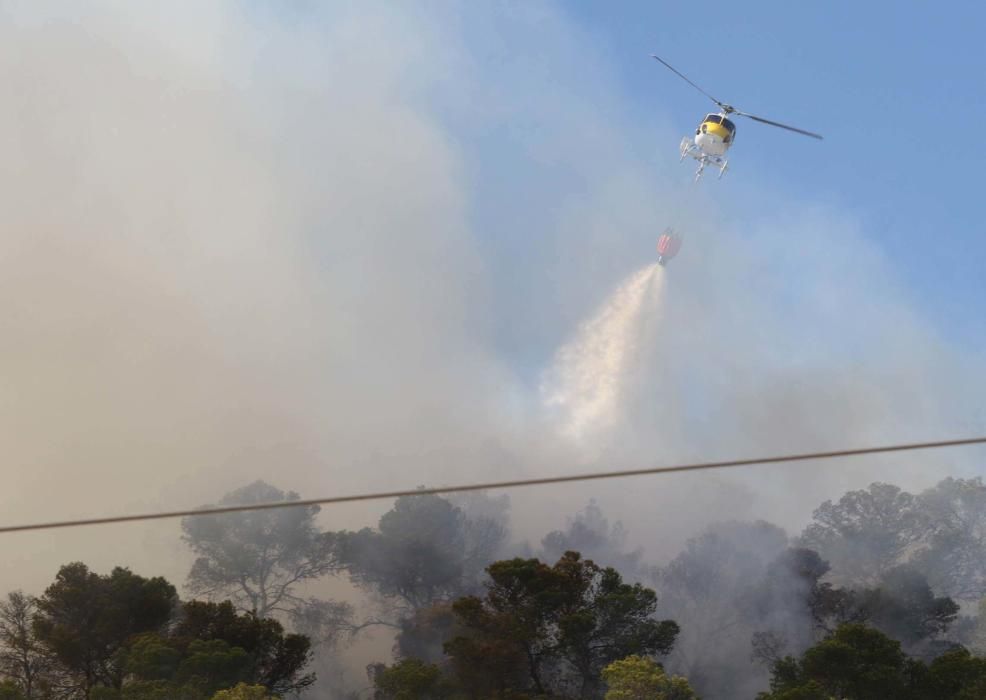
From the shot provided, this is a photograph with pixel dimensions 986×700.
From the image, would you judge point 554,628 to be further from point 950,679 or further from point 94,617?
point 94,617

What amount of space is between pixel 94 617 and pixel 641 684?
29189 mm

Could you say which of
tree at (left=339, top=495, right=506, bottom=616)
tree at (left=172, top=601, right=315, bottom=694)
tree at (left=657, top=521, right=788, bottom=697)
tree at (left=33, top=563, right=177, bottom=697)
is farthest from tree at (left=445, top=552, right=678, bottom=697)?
tree at (left=339, top=495, right=506, bottom=616)

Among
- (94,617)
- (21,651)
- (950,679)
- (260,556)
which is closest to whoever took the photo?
(950,679)

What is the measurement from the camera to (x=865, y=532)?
288 feet

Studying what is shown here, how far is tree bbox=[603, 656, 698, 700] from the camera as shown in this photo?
1687 inches

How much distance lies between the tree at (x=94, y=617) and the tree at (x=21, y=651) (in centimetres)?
84

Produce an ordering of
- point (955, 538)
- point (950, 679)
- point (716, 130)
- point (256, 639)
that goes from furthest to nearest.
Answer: point (955, 538)
point (716, 130)
point (256, 639)
point (950, 679)

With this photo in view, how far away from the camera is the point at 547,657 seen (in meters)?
53.1

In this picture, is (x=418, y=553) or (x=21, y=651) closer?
(x=21, y=651)

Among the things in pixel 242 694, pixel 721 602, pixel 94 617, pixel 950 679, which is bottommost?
pixel 950 679

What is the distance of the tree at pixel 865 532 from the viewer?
8344 cm

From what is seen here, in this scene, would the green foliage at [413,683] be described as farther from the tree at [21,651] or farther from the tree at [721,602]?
the tree at [721,602]

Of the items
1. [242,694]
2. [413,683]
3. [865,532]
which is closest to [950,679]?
[413,683]

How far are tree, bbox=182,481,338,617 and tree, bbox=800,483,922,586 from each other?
41699 millimetres
